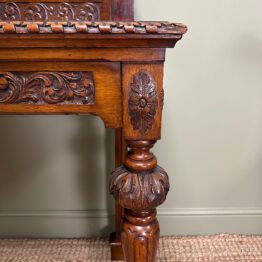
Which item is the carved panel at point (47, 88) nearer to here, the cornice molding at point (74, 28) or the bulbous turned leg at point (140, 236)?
the cornice molding at point (74, 28)

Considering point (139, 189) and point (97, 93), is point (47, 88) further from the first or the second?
point (139, 189)

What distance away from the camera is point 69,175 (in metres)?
1.18

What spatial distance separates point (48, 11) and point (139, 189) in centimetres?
44

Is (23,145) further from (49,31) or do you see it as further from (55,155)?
(49,31)

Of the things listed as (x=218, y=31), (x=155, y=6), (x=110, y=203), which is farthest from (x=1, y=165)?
(x=218, y=31)

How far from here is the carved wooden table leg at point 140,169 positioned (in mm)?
523

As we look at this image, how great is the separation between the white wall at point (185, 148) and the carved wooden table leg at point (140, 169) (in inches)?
22.8

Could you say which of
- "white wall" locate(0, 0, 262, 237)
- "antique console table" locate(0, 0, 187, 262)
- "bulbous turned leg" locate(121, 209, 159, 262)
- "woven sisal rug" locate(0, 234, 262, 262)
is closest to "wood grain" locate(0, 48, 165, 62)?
"antique console table" locate(0, 0, 187, 262)

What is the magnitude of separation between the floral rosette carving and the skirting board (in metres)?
0.66

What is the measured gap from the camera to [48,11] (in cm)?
76

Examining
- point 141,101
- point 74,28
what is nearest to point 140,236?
point 141,101

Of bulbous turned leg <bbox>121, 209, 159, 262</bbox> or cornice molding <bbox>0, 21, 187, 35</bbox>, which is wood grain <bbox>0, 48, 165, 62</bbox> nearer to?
cornice molding <bbox>0, 21, 187, 35</bbox>

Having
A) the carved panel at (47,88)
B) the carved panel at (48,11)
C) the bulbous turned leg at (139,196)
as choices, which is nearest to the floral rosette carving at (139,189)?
the bulbous turned leg at (139,196)

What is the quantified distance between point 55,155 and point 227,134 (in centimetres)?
54
